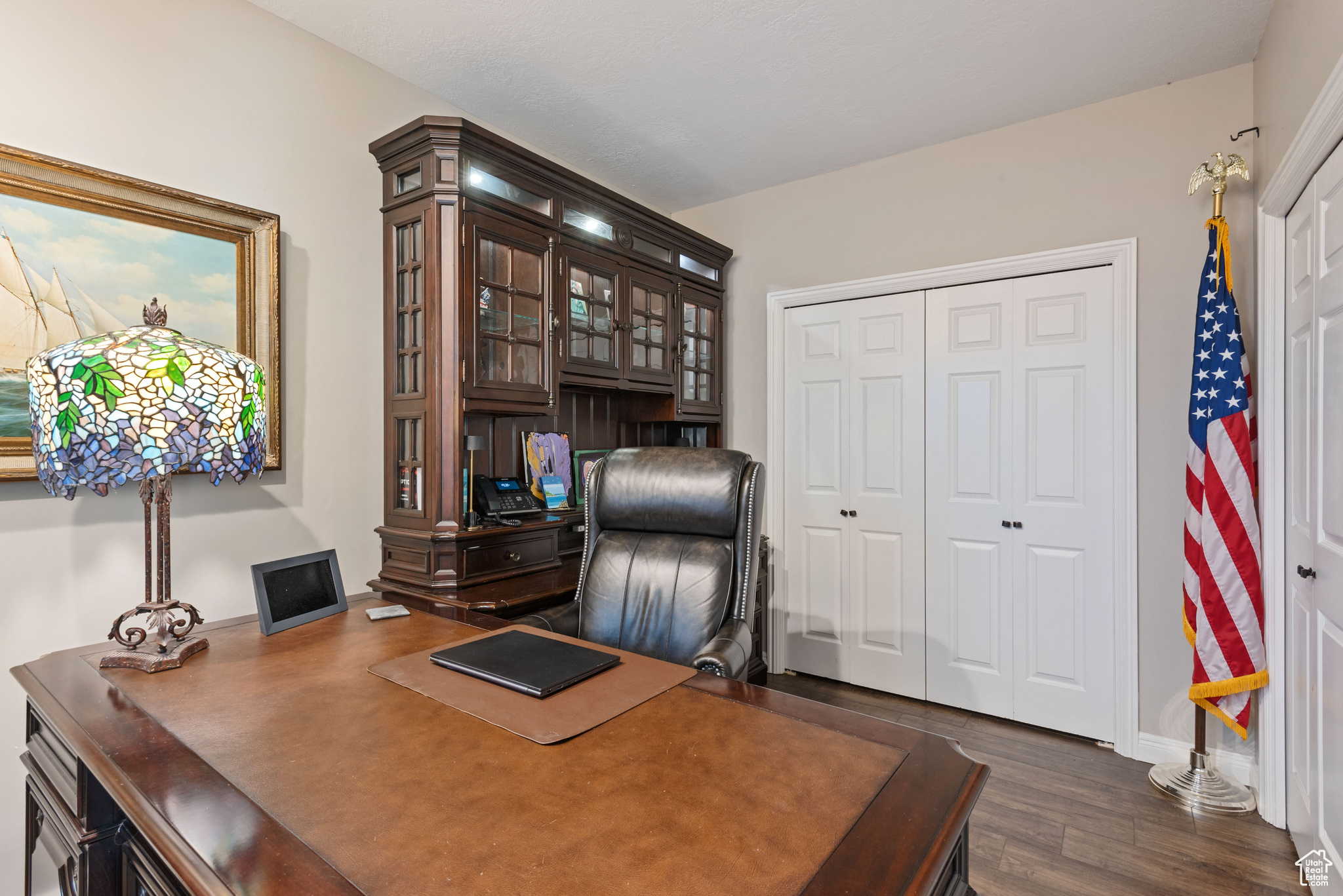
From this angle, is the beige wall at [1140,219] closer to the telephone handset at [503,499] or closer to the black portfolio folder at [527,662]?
the telephone handset at [503,499]

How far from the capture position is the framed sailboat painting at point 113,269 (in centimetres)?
165

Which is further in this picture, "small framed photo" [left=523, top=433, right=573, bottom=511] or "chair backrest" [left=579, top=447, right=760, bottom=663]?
"small framed photo" [left=523, top=433, right=573, bottom=511]

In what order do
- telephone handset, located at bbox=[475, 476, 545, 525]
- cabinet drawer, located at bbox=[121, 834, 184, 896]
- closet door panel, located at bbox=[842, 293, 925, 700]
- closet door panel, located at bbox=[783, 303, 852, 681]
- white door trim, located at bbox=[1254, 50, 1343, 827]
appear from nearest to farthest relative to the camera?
cabinet drawer, located at bbox=[121, 834, 184, 896] < white door trim, located at bbox=[1254, 50, 1343, 827] < telephone handset, located at bbox=[475, 476, 545, 525] < closet door panel, located at bbox=[842, 293, 925, 700] < closet door panel, located at bbox=[783, 303, 852, 681]

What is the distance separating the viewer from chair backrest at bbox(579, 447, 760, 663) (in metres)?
1.95

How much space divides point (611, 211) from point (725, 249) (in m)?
0.95

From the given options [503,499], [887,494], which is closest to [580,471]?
[503,499]

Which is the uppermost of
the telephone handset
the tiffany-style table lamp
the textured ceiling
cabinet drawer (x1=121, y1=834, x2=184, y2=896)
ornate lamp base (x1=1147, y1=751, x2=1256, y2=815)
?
the textured ceiling

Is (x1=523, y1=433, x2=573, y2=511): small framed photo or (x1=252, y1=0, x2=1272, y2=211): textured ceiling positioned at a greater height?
(x1=252, y1=0, x2=1272, y2=211): textured ceiling

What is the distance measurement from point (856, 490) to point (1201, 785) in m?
1.75

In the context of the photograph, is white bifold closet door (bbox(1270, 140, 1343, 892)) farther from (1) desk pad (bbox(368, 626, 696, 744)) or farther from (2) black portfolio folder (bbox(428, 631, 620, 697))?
(2) black portfolio folder (bbox(428, 631, 620, 697))

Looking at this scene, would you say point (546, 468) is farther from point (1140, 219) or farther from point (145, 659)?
point (1140, 219)

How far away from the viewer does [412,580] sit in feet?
7.58

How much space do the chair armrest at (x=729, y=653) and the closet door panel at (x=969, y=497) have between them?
1650 mm

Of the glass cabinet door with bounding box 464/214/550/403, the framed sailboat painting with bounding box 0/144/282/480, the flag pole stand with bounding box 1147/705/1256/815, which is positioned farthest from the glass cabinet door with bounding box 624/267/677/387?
the flag pole stand with bounding box 1147/705/1256/815
